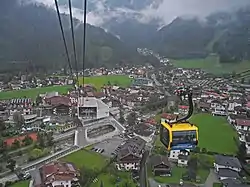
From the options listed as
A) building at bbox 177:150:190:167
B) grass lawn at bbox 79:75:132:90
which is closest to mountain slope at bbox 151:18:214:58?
grass lawn at bbox 79:75:132:90

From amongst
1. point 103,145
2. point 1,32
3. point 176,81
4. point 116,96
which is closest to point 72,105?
point 116,96

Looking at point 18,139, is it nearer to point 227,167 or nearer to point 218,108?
point 227,167

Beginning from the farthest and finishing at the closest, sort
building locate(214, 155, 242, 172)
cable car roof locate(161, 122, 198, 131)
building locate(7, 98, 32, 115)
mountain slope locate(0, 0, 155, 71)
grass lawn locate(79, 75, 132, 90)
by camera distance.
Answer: mountain slope locate(0, 0, 155, 71) < grass lawn locate(79, 75, 132, 90) < building locate(7, 98, 32, 115) < building locate(214, 155, 242, 172) < cable car roof locate(161, 122, 198, 131)

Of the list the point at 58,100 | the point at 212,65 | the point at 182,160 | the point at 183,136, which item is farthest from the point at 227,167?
the point at 212,65

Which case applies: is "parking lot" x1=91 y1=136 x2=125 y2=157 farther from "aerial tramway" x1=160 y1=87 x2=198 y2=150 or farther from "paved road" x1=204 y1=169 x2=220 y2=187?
"aerial tramway" x1=160 y1=87 x2=198 y2=150

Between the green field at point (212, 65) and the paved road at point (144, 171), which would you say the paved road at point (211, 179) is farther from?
the green field at point (212, 65)

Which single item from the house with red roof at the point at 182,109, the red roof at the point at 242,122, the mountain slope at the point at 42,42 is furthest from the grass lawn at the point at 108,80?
the red roof at the point at 242,122
